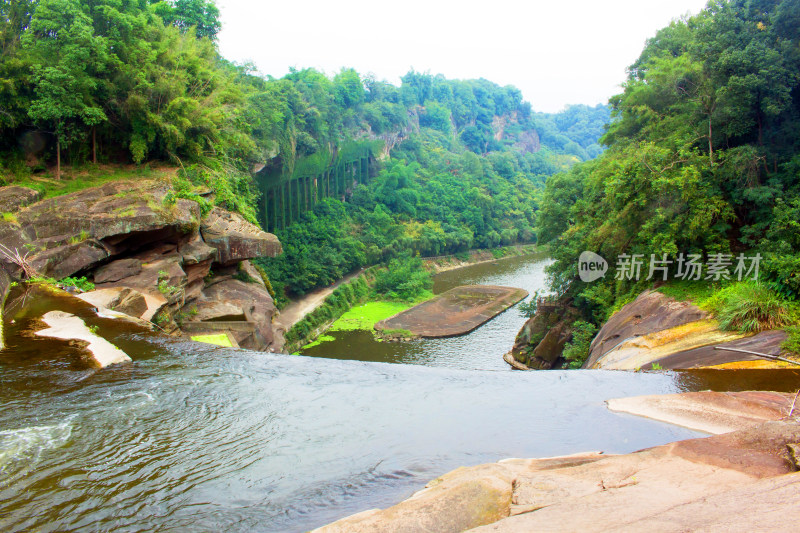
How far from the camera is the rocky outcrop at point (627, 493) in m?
2.83

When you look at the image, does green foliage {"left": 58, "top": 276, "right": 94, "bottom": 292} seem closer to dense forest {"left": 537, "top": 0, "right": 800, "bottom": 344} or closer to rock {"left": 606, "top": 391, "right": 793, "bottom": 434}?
rock {"left": 606, "top": 391, "right": 793, "bottom": 434}

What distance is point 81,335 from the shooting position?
803cm

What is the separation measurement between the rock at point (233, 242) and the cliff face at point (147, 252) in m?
0.03

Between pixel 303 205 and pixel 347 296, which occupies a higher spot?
pixel 303 205

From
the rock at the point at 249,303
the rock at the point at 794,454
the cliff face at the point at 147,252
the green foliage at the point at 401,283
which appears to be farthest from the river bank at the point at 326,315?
the rock at the point at 794,454

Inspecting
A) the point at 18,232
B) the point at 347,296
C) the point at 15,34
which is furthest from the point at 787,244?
the point at 347,296

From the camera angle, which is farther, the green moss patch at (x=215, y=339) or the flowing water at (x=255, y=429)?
the green moss patch at (x=215, y=339)

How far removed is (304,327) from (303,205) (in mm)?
16391

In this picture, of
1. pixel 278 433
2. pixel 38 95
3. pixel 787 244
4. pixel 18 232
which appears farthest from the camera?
pixel 38 95

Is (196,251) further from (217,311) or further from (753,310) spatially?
(753,310)

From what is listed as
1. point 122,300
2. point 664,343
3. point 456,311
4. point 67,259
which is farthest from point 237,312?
point 456,311

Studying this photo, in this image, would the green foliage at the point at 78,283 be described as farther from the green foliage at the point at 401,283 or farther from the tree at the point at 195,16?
the green foliage at the point at 401,283

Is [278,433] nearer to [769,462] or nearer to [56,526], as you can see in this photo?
[56,526]

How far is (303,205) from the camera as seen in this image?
4238 centimetres
